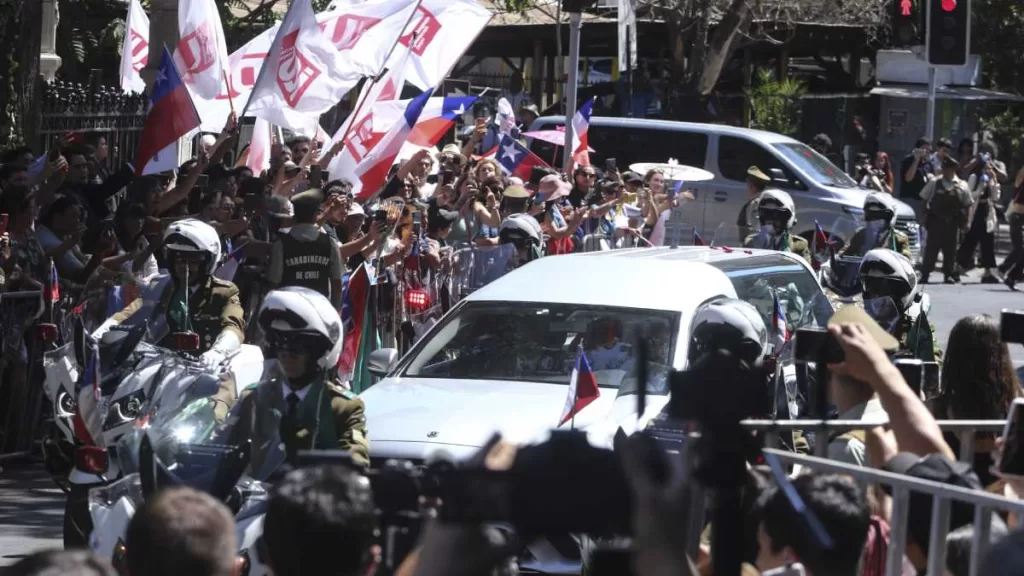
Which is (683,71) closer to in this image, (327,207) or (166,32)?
(166,32)

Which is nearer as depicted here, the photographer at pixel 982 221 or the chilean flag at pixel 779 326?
the chilean flag at pixel 779 326

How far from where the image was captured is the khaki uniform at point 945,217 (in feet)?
76.3

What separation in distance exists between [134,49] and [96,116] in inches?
90.3

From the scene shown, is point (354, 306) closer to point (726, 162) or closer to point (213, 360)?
point (213, 360)

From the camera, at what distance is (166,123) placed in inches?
456

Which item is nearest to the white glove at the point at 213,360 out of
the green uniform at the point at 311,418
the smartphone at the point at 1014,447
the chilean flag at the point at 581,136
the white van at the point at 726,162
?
the green uniform at the point at 311,418

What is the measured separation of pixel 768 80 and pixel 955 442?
2796 centimetres

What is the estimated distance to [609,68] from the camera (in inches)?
1505

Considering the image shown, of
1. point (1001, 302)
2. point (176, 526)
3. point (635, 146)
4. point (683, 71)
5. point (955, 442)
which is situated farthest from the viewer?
point (683, 71)

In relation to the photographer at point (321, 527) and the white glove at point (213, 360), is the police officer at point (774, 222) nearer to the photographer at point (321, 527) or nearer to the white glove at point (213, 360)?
the white glove at point (213, 360)

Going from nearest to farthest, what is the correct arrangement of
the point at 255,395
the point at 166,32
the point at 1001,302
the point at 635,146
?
the point at 255,395, the point at 166,32, the point at 1001,302, the point at 635,146

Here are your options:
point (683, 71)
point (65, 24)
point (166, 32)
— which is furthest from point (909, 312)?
point (683, 71)

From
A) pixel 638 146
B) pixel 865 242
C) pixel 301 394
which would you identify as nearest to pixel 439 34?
pixel 865 242

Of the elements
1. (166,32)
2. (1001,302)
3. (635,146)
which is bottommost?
(1001,302)
